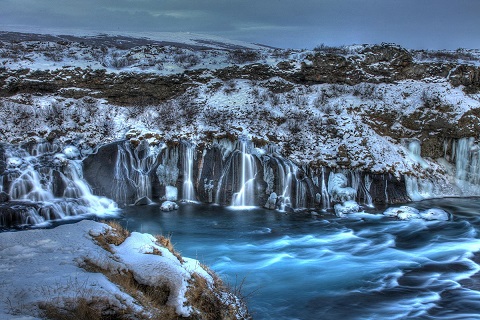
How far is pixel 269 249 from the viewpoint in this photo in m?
13.5

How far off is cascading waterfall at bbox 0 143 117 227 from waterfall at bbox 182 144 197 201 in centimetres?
326

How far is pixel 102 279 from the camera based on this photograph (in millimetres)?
5918

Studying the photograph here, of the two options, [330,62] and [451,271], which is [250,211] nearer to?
[451,271]

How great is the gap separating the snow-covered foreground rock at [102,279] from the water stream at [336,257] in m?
2.87

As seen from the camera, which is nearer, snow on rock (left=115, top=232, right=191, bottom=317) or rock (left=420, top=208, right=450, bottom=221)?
snow on rock (left=115, top=232, right=191, bottom=317)

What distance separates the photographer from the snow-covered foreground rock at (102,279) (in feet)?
17.1

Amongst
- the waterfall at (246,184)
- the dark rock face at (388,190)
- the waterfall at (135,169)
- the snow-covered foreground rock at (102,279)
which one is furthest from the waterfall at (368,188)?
the snow-covered foreground rock at (102,279)

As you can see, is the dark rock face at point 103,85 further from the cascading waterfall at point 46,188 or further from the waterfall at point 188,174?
the cascading waterfall at point 46,188

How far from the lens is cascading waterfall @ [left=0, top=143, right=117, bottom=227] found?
50.8 feet

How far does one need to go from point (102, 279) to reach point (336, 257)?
8817 millimetres

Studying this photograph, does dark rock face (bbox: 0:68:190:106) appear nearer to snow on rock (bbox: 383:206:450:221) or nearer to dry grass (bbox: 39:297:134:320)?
snow on rock (bbox: 383:206:450:221)

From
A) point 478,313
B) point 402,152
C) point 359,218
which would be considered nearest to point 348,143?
point 402,152

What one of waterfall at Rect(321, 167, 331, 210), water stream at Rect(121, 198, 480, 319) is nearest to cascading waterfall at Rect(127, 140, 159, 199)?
water stream at Rect(121, 198, 480, 319)

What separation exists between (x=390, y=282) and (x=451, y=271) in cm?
196
